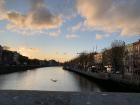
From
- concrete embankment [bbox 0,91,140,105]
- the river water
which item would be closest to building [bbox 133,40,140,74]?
the river water

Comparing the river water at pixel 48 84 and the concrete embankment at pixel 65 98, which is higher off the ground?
the concrete embankment at pixel 65 98

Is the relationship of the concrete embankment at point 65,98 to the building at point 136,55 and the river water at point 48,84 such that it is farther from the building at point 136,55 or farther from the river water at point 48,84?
the building at point 136,55

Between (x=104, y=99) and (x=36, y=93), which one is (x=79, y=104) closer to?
(x=104, y=99)

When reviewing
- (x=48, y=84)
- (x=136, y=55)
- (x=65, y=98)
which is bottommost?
(x=48, y=84)

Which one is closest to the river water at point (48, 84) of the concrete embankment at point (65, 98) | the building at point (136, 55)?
the building at point (136, 55)

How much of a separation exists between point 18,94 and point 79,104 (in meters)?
2.11

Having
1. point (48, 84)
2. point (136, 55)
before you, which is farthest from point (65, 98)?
point (136, 55)

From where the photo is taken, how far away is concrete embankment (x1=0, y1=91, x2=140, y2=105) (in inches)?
396

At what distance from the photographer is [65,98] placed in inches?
402

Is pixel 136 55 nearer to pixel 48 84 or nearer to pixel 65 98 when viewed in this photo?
pixel 48 84

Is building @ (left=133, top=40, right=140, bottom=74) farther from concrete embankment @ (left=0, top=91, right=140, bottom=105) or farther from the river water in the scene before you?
concrete embankment @ (left=0, top=91, right=140, bottom=105)

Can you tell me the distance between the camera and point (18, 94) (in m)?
10.5

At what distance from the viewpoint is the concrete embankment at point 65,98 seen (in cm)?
1005

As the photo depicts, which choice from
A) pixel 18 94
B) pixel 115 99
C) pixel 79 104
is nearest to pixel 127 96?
pixel 115 99
